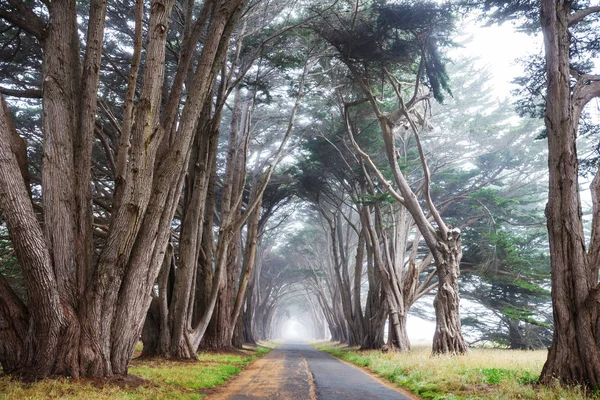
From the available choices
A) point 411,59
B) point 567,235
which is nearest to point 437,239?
point 411,59

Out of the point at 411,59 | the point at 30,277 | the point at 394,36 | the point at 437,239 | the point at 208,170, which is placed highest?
the point at 394,36

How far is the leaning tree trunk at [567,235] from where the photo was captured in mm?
5875

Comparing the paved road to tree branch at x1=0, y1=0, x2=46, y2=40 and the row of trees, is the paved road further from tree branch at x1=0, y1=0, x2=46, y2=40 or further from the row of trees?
tree branch at x1=0, y1=0, x2=46, y2=40

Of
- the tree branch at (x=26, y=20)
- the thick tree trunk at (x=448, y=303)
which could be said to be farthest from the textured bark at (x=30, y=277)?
the thick tree trunk at (x=448, y=303)

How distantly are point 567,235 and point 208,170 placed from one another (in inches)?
308

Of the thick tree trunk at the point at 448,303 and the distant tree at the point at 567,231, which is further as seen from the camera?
the thick tree trunk at the point at 448,303

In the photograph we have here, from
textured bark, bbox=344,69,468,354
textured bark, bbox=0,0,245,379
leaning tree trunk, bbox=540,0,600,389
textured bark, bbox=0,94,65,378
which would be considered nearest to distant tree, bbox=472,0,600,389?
leaning tree trunk, bbox=540,0,600,389

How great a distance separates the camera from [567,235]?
20.9 feet

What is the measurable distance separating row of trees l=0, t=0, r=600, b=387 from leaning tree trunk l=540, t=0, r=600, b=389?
2 centimetres

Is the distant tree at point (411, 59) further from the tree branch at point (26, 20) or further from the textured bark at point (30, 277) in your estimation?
the textured bark at point (30, 277)

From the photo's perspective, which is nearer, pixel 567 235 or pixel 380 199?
pixel 567 235

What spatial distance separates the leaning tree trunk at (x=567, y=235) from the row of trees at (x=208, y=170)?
0.02 meters

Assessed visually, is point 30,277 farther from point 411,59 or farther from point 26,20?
point 411,59

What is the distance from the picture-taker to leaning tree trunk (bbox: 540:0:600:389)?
231 inches
